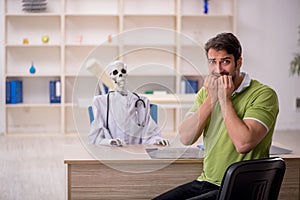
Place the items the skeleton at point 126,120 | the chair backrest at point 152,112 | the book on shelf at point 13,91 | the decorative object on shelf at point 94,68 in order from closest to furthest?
the decorative object on shelf at point 94,68
the chair backrest at point 152,112
the skeleton at point 126,120
the book on shelf at point 13,91

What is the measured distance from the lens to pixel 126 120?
281cm

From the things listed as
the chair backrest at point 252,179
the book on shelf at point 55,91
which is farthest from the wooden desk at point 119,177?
the book on shelf at point 55,91

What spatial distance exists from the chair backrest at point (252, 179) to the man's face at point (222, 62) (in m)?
0.48

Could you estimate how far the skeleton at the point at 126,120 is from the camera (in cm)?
282

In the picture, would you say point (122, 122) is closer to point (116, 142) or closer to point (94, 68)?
point (116, 142)

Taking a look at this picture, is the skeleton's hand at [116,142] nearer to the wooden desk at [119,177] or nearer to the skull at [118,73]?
the wooden desk at [119,177]

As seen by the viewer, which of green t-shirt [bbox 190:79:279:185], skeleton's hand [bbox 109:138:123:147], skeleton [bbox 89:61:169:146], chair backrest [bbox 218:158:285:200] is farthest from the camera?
skeleton's hand [bbox 109:138:123:147]

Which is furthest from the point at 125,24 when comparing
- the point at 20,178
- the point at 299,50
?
the point at 20,178

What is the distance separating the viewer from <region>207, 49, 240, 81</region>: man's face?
2330 millimetres

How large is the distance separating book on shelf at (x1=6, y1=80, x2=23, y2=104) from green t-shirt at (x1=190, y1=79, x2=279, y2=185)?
497 cm

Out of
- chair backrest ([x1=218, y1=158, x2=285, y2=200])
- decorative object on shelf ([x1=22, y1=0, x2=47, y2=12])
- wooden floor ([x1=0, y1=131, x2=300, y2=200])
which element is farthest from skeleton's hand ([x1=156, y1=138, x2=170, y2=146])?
decorative object on shelf ([x1=22, y1=0, x2=47, y2=12])

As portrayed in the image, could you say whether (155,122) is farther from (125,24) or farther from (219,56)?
(125,24)

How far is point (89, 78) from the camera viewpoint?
90.0 inches

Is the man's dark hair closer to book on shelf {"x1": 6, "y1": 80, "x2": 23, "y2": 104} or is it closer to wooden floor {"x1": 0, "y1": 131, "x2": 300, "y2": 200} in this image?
wooden floor {"x1": 0, "y1": 131, "x2": 300, "y2": 200}
